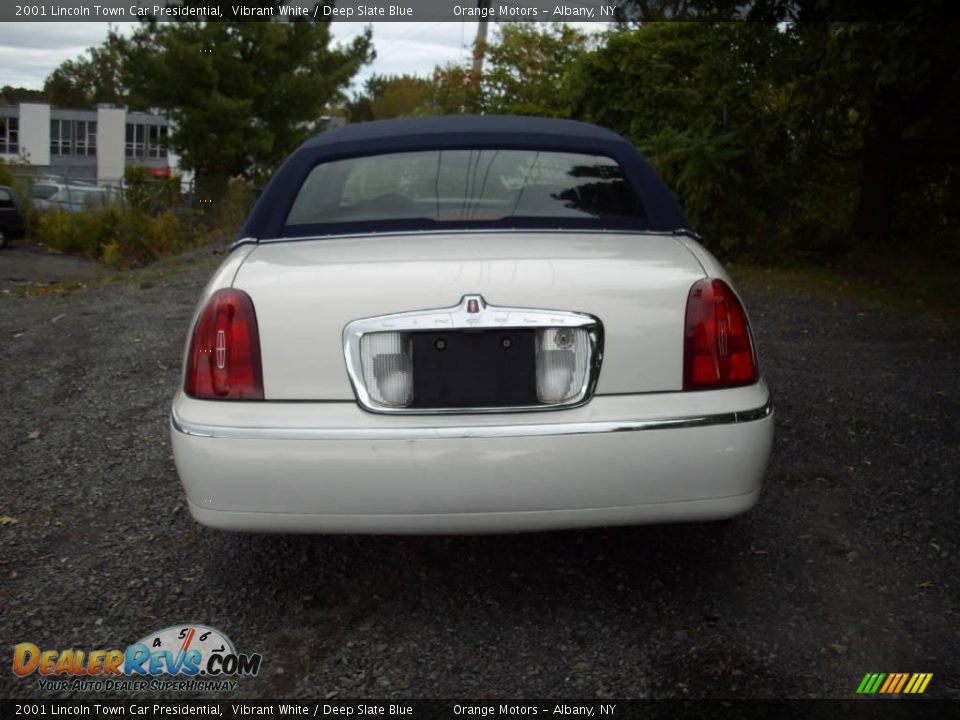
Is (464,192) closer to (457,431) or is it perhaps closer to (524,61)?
(457,431)

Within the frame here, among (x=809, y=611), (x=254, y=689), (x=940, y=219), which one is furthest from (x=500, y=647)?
(x=940, y=219)

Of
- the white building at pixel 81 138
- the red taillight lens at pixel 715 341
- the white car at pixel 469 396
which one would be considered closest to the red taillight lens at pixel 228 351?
the white car at pixel 469 396

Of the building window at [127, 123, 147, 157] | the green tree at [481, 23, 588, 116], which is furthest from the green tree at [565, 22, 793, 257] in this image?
the building window at [127, 123, 147, 157]

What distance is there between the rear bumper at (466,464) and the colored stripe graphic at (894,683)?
614 millimetres

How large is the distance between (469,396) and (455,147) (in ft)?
4.39

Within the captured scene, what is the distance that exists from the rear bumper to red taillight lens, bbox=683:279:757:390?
7 cm

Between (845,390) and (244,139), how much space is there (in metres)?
29.7

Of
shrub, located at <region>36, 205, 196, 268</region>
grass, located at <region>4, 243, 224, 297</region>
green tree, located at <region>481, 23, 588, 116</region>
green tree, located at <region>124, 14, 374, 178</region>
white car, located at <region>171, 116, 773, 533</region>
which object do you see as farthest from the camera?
green tree, located at <region>124, 14, 374, 178</region>

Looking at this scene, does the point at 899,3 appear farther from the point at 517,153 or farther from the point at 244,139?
the point at 244,139

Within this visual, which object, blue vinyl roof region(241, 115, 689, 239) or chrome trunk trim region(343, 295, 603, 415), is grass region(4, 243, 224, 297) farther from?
chrome trunk trim region(343, 295, 603, 415)

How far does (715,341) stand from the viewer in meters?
2.97

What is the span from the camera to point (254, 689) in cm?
275

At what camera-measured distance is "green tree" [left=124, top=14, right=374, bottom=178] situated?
32.0 metres

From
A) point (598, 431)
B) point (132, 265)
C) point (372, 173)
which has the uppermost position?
point (372, 173)
